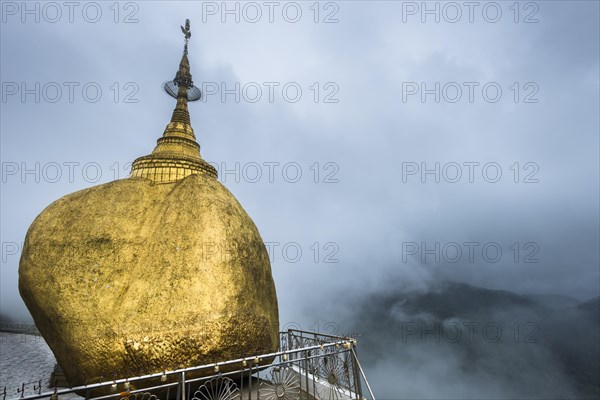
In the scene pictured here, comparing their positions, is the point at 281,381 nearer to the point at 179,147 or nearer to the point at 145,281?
the point at 145,281

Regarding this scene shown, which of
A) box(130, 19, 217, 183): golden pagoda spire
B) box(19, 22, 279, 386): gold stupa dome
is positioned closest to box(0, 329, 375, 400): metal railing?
box(19, 22, 279, 386): gold stupa dome

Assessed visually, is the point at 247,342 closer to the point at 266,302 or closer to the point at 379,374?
the point at 266,302

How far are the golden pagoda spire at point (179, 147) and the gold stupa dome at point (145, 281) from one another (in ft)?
4.54

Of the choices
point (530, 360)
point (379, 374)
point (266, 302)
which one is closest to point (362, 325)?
point (379, 374)

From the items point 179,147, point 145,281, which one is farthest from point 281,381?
point 179,147

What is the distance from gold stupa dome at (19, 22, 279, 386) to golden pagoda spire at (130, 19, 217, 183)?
1383 millimetres

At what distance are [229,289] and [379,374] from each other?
144 metres

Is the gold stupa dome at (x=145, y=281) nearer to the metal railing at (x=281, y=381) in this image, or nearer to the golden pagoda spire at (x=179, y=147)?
the metal railing at (x=281, y=381)

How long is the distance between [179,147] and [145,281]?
5950 mm

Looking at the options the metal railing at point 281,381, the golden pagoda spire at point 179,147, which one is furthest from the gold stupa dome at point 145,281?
the golden pagoda spire at point 179,147

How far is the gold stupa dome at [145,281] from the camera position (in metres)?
6.57

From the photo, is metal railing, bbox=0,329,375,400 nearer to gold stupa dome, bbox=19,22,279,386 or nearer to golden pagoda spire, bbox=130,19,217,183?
gold stupa dome, bbox=19,22,279,386

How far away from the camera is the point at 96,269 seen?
7.33 metres

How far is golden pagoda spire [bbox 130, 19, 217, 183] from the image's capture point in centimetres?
1041
